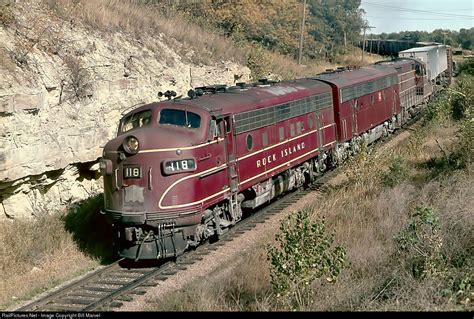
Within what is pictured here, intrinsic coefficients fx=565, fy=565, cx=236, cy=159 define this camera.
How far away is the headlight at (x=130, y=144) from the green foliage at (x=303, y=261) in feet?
13.4

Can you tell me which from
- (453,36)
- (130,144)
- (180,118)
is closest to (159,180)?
(130,144)

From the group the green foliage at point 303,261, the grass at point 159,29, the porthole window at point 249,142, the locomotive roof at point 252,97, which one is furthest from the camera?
the grass at point 159,29

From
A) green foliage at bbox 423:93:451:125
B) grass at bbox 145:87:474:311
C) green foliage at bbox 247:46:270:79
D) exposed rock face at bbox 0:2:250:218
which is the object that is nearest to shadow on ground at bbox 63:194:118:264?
exposed rock face at bbox 0:2:250:218

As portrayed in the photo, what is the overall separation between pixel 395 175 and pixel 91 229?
9.38 metres

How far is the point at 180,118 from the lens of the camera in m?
12.9

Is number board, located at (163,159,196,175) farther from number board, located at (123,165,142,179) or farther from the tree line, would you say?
Answer: the tree line

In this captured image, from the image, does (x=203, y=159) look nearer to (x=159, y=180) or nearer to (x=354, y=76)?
(x=159, y=180)

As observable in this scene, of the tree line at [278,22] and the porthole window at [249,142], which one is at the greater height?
the tree line at [278,22]

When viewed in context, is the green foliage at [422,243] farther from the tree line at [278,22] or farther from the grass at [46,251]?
the tree line at [278,22]

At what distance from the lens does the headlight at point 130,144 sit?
12.0 metres

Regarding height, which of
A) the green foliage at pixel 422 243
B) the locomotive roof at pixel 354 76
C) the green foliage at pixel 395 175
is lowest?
the green foliage at pixel 395 175

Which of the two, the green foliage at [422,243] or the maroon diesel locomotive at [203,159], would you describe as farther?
the maroon diesel locomotive at [203,159]

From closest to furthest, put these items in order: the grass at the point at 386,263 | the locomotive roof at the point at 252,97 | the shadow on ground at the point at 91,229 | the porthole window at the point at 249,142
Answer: the grass at the point at 386,263, the locomotive roof at the point at 252,97, the shadow on ground at the point at 91,229, the porthole window at the point at 249,142

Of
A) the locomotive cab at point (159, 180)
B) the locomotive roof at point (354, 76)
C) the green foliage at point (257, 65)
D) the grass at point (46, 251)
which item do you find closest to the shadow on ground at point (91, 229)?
the grass at point (46, 251)
